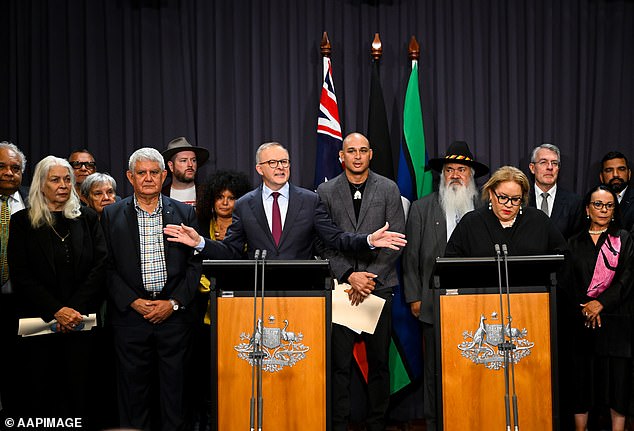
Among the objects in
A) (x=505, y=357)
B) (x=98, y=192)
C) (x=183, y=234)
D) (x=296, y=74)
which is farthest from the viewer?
(x=296, y=74)

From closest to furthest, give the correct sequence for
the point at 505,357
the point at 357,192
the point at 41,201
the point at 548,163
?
the point at 505,357 → the point at 41,201 → the point at 357,192 → the point at 548,163

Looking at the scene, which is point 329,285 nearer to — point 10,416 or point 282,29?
point 10,416

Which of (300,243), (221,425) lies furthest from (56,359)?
(300,243)

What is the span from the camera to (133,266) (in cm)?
418

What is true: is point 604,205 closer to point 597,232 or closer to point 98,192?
point 597,232

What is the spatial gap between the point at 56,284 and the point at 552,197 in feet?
11.2

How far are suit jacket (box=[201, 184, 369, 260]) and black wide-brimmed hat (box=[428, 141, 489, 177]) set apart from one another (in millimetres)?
1194

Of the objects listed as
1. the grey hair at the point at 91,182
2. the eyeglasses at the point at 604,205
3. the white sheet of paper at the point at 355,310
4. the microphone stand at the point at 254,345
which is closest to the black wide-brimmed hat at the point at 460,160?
the eyeglasses at the point at 604,205

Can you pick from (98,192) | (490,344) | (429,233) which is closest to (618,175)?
(429,233)

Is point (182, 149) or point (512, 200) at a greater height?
point (182, 149)

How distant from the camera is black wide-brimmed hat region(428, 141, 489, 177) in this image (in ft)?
16.7

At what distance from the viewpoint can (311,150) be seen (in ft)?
19.1

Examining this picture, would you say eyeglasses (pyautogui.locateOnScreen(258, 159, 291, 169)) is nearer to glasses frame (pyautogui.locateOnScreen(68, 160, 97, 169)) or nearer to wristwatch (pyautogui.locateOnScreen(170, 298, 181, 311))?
wristwatch (pyautogui.locateOnScreen(170, 298, 181, 311))

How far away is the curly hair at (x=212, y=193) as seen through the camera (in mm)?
4984
